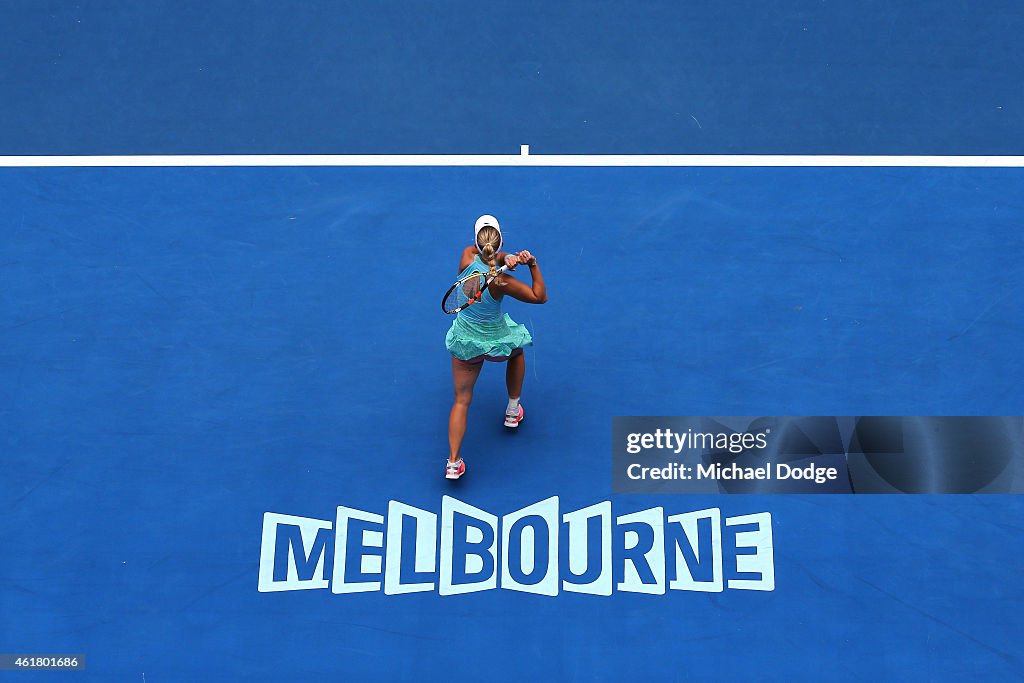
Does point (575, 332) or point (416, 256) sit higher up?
point (416, 256)

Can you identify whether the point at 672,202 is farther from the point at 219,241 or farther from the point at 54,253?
the point at 54,253

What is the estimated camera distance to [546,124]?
9.43 m

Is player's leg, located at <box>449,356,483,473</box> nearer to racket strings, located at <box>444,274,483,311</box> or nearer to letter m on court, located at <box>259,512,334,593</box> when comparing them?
racket strings, located at <box>444,274,483,311</box>

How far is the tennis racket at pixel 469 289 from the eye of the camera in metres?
7.18

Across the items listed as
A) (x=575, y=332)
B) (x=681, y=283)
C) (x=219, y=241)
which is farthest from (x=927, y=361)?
(x=219, y=241)

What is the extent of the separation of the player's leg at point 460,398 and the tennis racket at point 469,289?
0.46 m

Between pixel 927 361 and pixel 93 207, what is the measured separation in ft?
22.8

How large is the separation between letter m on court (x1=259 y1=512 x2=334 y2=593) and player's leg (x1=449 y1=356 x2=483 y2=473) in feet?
3.75

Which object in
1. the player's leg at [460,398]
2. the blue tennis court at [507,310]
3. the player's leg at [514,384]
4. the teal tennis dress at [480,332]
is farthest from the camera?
the player's leg at [514,384]

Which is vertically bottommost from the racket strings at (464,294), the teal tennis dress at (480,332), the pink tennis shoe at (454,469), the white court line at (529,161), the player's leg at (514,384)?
the pink tennis shoe at (454,469)

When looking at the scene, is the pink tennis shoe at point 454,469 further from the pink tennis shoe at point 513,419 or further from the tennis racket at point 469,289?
the tennis racket at point 469,289

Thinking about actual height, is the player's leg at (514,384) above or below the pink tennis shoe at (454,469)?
above

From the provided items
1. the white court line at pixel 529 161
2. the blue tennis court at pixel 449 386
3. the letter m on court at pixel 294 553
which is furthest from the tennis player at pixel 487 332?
the white court line at pixel 529 161

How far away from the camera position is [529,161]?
29.2 ft
